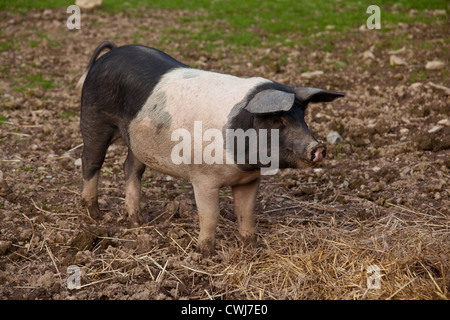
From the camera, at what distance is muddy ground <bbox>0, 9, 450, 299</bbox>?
3973mm

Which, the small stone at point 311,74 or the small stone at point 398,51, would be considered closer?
the small stone at point 311,74

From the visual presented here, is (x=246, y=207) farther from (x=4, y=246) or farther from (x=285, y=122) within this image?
(x=4, y=246)

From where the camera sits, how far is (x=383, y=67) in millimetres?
8516

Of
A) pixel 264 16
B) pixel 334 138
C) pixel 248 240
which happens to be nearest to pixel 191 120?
pixel 248 240

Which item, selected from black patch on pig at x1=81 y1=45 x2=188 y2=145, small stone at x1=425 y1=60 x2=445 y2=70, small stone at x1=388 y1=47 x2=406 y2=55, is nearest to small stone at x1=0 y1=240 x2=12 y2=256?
black patch on pig at x1=81 y1=45 x2=188 y2=145

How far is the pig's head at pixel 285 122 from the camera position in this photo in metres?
3.68

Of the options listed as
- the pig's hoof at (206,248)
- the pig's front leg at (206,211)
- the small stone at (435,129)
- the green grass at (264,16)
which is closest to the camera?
the pig's front leg at (206,211)

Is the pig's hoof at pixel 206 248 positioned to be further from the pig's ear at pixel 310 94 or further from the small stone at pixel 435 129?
the small stone at pixel 435 129

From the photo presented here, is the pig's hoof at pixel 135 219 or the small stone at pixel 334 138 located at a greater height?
the small stone at pixel 334 138

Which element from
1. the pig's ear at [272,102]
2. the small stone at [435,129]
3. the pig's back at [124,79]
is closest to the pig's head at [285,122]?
the pig's ear at [272,102]

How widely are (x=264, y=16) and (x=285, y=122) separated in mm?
8123

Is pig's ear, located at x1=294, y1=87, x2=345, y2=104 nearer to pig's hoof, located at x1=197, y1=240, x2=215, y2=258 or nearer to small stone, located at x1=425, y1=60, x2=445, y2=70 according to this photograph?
pig's hoof, located at x1=197, y1=240, x2=215, y2=258

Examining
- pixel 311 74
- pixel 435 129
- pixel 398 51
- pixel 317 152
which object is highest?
pixel 398 51

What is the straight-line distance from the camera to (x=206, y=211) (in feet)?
13.6
